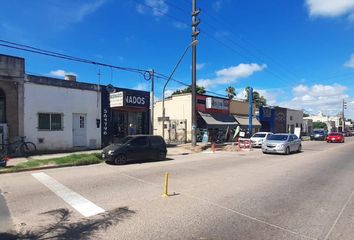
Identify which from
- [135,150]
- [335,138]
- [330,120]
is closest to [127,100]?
[135,150]

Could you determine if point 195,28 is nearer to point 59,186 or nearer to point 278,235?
point 59,186

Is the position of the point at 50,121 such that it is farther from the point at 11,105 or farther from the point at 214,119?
the point at 214,119

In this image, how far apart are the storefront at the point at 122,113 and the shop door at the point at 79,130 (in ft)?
5.08

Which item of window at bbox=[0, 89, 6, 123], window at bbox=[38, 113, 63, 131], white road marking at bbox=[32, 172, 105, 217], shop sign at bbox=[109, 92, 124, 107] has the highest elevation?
shop sign at bbox=[109, 92, 124, 107]

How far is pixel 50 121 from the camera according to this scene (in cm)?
2020

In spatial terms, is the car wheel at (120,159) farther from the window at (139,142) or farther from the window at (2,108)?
the window at (2,108)

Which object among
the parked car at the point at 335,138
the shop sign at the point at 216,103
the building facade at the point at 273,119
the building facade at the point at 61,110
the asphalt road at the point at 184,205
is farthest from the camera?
the building facade at the point at 273,119

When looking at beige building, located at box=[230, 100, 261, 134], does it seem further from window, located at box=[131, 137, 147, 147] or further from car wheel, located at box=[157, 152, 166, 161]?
window, located at box=[131, 137, 147, 147]

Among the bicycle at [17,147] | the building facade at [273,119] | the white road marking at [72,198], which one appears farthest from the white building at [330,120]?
A: the white road marking at [72,198]

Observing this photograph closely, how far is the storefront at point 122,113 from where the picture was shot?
76.6 ft

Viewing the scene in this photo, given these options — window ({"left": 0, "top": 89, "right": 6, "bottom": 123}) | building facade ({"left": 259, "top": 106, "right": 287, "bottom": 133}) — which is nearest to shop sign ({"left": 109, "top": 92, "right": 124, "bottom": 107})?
window ({"left": 0, "top": 89, "right": 6, "bottom": 123})

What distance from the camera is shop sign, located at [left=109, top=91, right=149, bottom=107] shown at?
74.1 feet

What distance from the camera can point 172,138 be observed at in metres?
35.0

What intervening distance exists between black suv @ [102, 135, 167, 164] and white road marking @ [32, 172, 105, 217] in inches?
181
